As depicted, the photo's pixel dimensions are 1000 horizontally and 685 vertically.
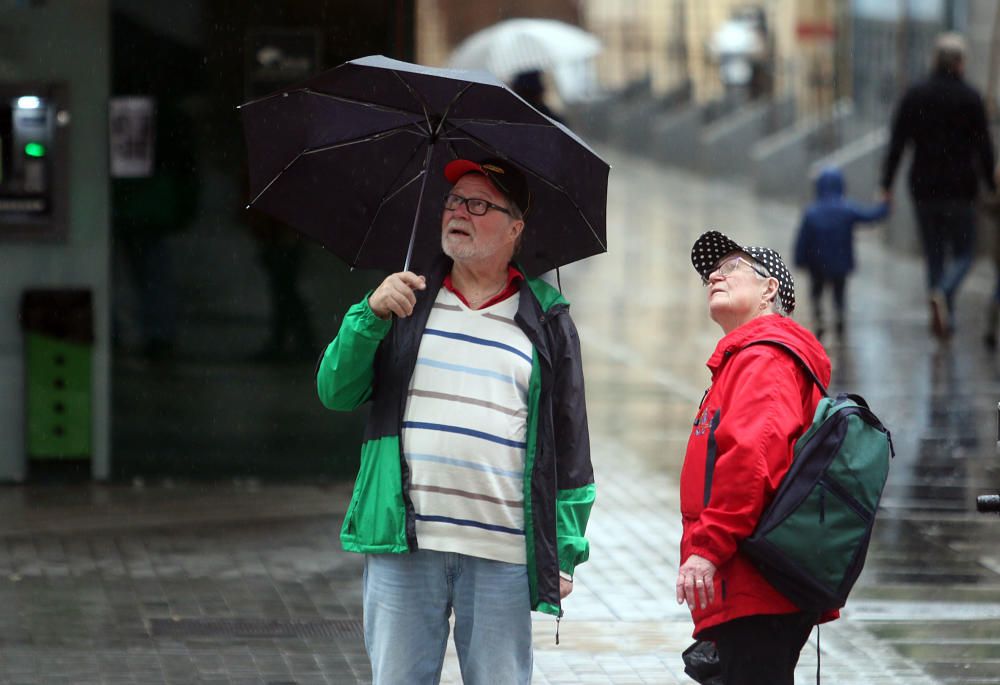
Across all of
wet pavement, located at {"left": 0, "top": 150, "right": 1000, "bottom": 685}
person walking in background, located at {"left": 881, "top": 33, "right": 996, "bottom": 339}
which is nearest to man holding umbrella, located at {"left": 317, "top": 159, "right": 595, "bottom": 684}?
wet pavement, located at {"left": 0, "top": 150, "right": 1000, "bottom": 685}

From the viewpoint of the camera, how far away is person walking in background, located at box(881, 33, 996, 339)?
16.0 meters

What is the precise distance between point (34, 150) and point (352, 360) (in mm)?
5633

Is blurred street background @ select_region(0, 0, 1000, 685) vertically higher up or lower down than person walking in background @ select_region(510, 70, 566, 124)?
lower down

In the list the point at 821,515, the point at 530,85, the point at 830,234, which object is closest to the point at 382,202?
the point at 821,515

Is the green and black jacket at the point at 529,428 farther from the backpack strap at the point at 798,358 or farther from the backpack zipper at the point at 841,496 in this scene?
the backpack zipper at the point at 841,496

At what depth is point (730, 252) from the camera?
4871 millimetres

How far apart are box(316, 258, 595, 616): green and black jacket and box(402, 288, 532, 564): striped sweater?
0.03 m

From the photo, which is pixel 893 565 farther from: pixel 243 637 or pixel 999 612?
pixel 243 637

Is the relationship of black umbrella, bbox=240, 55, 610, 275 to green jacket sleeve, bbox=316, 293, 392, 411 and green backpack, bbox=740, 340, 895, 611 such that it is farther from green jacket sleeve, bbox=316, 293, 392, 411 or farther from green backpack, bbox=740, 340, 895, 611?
green backpack, bbox=740, 340, 895, 611

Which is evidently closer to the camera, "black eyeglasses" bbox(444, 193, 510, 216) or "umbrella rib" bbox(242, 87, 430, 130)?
"black eyeglasses" bbox(444, 193, 510, 216)

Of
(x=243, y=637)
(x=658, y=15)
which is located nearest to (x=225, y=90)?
(x=243, y=637)

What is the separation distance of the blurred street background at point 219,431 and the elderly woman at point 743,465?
1.98 meters

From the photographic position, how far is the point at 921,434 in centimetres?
1177

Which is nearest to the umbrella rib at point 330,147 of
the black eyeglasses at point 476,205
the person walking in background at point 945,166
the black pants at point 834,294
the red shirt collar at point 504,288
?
the black eyeglasses at point 476,205
